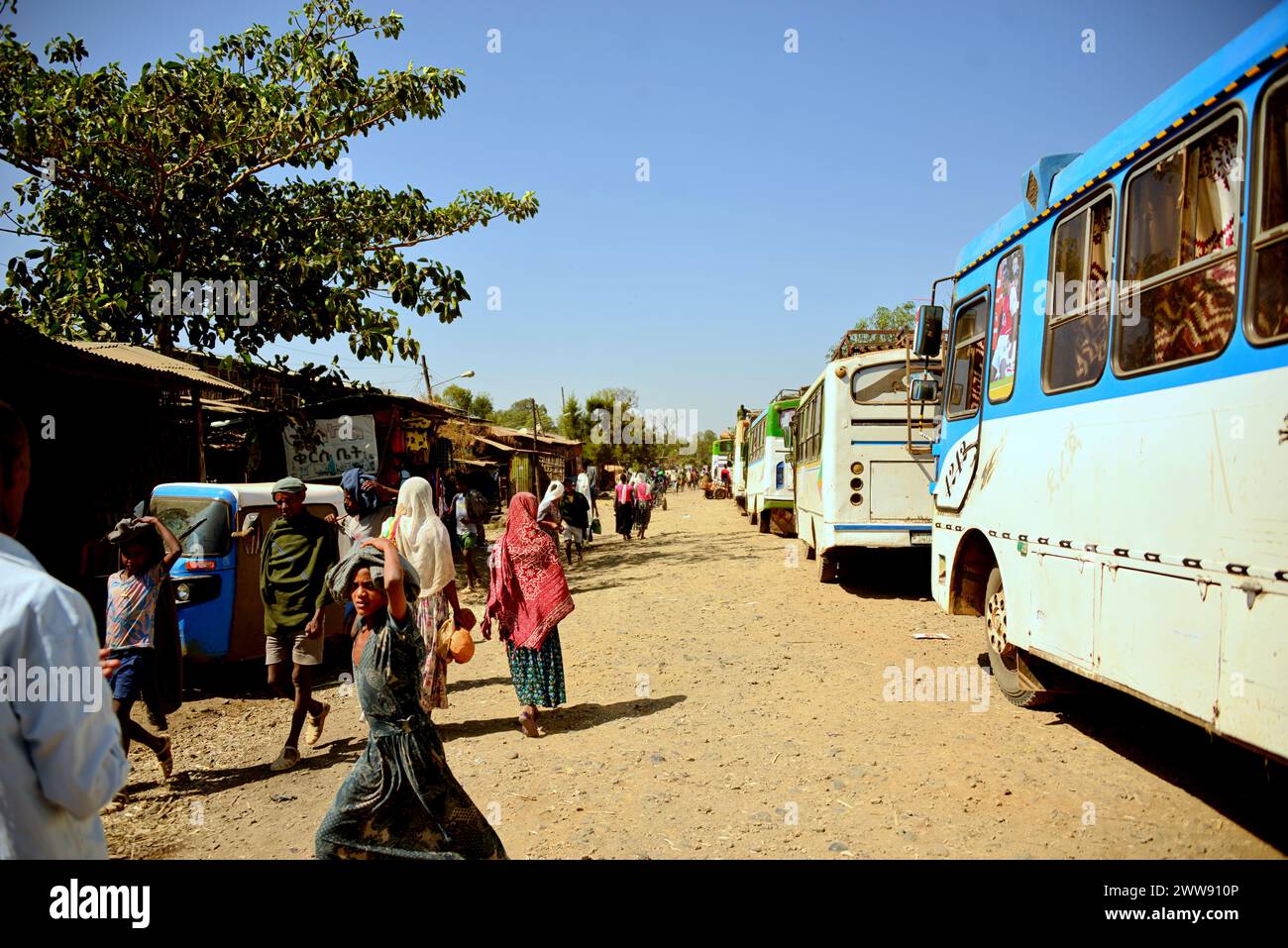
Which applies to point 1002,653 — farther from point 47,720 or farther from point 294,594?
point 47,720

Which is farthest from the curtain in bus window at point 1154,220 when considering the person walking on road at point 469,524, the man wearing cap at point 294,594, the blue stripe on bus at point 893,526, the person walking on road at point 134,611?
the person walking on road at point 469,524

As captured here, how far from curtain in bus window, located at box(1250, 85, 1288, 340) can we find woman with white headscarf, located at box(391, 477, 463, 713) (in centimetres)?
470

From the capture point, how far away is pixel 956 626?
888cm

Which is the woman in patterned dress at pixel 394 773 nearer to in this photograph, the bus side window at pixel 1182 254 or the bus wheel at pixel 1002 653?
the bus side window at pixel 1182 254

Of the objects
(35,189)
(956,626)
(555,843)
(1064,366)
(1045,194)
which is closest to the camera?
(555,843)

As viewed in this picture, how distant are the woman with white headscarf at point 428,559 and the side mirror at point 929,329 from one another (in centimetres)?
449

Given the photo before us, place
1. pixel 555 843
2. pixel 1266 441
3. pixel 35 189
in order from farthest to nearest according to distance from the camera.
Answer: pixel 35 189
pixel 555 843
pixel 1266 441

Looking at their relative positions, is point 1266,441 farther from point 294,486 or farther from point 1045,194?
point 294,486

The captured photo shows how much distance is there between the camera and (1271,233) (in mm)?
3072

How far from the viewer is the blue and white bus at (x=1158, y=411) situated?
→ 3.06m

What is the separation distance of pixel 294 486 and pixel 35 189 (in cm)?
748

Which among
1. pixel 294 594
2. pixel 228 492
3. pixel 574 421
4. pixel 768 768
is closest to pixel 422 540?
pixel 294 594

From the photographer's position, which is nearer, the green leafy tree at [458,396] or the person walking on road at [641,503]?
Result: the person walking on road at [641,503]
